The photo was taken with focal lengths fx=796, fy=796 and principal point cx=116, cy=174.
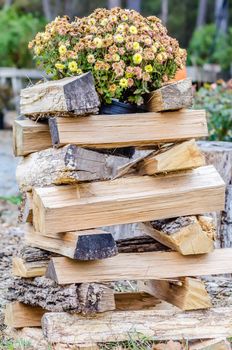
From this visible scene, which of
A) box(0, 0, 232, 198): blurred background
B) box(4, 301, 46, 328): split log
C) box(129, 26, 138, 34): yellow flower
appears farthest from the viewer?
box(0, 0, 232, 198): blurred background

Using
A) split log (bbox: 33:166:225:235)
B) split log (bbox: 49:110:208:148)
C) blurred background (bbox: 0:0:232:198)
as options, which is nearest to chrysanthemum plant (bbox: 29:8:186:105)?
split log (bbox: 49:110:208:148)

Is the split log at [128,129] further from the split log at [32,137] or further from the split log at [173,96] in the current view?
the split log at [32,137]

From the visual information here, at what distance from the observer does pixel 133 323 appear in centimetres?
414

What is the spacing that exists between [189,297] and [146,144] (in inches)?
33.0

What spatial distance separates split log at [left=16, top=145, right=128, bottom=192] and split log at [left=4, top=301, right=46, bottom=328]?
0.72 meters

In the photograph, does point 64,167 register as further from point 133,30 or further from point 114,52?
point 133,30

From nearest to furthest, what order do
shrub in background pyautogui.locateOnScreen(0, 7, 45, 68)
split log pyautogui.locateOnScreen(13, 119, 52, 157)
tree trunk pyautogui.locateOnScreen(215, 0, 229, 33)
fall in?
1. split log pyautogui.locateOnScreen(13, 119, 52, 157)
2. tree trunk pyautogui.locateOnScreen(215, 0, 229, 33)
3. shrub in background pyautogui.locateOnScreen(0, 7, 45, 68)

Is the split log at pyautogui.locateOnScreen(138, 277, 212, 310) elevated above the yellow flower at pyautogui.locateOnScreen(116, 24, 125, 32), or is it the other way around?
the yellow flower at pyautogui.locateOnScreen(116, 24, 125, 32)

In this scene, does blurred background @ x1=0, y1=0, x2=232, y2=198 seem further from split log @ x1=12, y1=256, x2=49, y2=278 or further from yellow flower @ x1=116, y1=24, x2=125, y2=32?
split log @ x1=12, y1=256, x2=49, y2=278

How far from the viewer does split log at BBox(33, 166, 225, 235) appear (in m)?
3.98

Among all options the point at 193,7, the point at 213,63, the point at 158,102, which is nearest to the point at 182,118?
the point at 158,102

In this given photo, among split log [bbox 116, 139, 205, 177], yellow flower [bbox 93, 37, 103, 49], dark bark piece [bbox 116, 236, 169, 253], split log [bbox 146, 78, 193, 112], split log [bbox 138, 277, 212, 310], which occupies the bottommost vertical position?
split log [bbox 138, 277, 212, 310]

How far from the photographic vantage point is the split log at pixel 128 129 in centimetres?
398

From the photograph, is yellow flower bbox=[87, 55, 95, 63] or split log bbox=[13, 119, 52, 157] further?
split log bbox=[13, 119, 52, 157]
